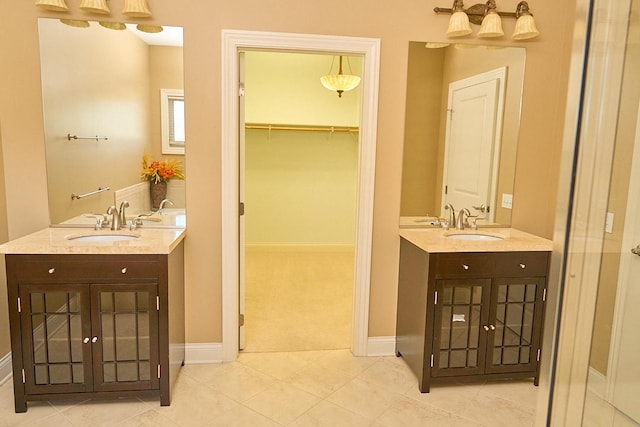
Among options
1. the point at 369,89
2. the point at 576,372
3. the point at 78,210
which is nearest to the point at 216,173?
the point at 78,210

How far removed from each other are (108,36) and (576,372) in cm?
283

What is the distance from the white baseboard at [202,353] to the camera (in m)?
2.94

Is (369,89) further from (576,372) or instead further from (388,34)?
(576,372)

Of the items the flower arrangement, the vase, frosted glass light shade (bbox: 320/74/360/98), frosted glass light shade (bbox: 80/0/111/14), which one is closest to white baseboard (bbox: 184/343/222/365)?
the vase

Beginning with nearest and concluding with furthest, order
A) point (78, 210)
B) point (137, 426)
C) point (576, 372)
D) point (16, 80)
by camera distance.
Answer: point (576, 372), point (137, 426), point (16, 80), point (78, 210)

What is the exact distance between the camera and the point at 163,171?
2.81 metres

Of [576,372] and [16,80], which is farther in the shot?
[16,80]

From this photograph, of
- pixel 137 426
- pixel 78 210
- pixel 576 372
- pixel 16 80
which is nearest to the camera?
pixel 576 372

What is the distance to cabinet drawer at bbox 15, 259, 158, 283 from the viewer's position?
2.24 meters

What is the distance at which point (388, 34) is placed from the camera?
9.34ft

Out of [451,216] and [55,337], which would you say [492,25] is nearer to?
[451,216]

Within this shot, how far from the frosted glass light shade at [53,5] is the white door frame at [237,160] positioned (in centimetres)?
89

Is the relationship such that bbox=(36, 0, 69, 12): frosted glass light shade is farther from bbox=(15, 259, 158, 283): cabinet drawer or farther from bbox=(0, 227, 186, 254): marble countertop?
bbox=(15, 259, 158, 283): cabinet drawer

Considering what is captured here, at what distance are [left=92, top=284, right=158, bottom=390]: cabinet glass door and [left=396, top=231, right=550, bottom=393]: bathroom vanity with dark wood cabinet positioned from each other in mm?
1520
